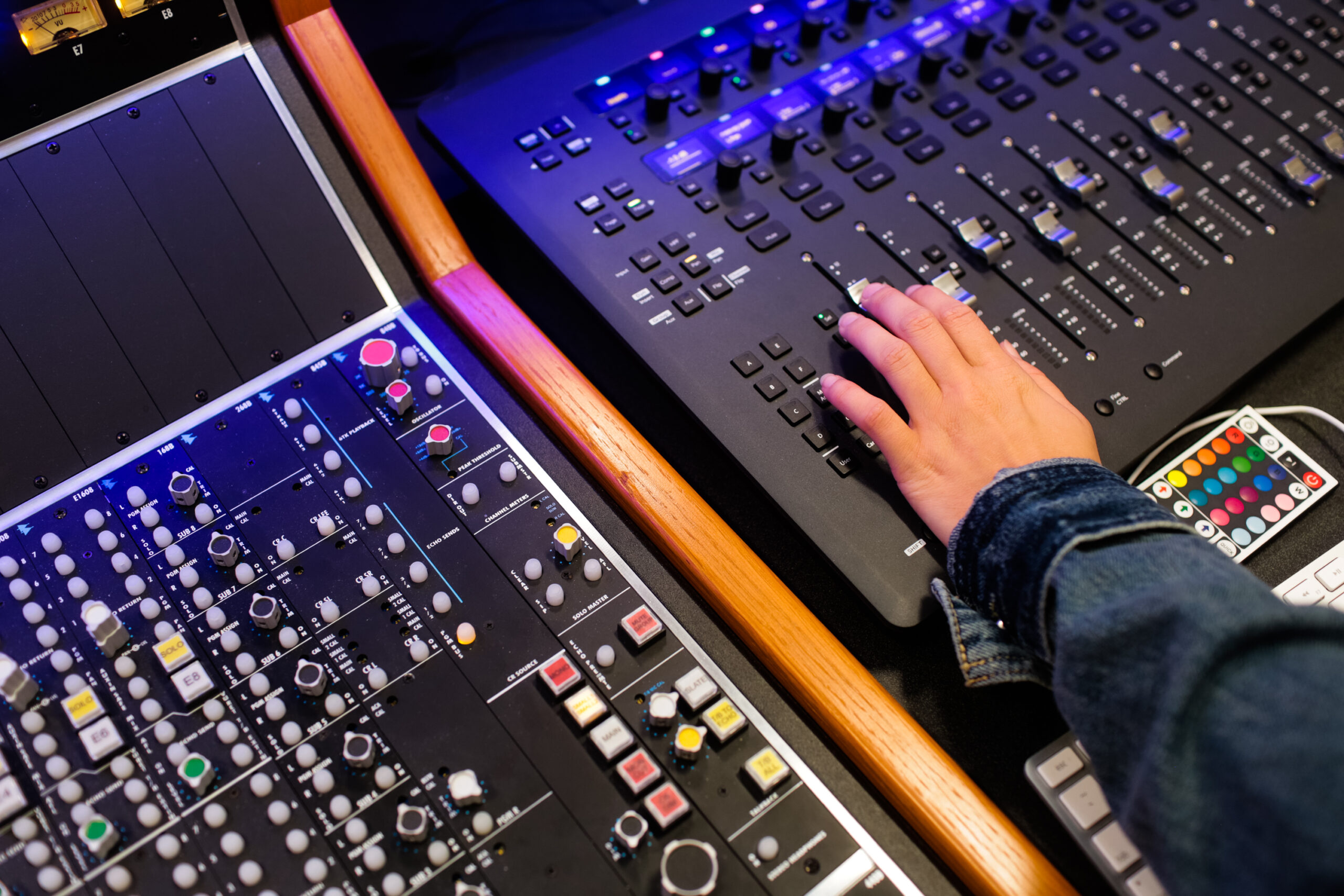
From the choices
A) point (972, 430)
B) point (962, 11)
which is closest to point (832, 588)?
point (972, 430)

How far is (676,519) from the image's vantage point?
0.88 m

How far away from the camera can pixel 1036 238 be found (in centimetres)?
108

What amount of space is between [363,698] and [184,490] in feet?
0.85

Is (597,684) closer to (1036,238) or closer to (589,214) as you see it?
(589,214)

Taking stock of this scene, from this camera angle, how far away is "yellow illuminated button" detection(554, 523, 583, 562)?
0.87m

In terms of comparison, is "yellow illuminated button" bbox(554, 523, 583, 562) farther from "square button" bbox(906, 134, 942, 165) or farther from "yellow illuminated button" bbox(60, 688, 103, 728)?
"square button" bbox(906, 134, 942, 165)

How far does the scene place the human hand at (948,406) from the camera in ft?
2.90

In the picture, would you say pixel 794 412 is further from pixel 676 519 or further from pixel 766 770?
pixel 766 770

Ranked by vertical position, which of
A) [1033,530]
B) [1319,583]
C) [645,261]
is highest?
[645,261]

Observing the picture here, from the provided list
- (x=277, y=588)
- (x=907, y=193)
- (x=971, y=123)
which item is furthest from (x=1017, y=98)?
(x=277, y=588)

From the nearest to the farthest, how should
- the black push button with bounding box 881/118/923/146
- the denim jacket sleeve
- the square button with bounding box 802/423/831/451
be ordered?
the denim jacket sleeve, the square button with bounding box 802/423/831/451, the black push button with bounding box 881/118/923/146

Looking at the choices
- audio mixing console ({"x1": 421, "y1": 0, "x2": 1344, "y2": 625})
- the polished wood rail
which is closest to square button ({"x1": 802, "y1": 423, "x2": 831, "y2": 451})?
audio mixing console ({"x1": 421, "y1": 0, "x2": 1344, "y2": 625})

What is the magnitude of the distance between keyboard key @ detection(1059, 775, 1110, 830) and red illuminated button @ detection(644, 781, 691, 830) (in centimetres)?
32

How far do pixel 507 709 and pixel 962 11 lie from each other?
1.05 metres
